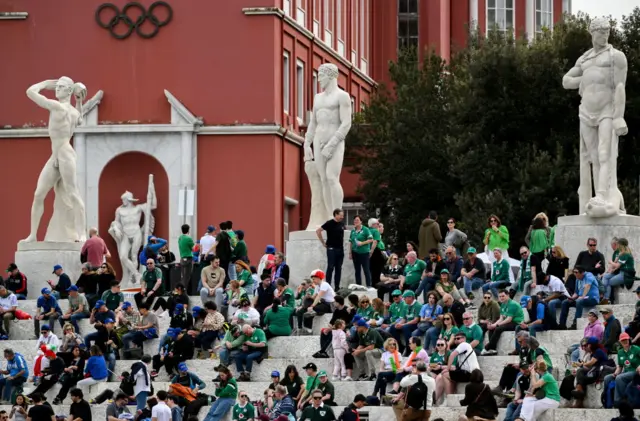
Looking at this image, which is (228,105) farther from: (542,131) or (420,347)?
(420,347)

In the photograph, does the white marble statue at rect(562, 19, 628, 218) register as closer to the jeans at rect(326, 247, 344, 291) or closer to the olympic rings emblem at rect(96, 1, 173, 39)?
the jeans at rect(326, 247, 344, 291)

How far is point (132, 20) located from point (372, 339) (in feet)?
73.8

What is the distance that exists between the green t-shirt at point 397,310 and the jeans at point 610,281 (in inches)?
134

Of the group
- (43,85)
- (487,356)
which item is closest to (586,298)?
(487,356)

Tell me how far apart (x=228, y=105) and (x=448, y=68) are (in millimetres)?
8159

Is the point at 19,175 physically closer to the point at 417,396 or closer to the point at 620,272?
the point at 620,272

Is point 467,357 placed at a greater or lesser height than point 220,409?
greater

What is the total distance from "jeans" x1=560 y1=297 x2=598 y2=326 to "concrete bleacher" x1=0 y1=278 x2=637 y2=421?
18cm

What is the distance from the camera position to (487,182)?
53.8 meters

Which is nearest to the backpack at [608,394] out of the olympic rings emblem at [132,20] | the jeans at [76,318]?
the jeans at [76,318]

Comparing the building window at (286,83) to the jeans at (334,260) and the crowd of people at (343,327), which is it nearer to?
the crowd of people at (343,327)

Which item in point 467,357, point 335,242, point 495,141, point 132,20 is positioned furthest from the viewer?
point 132,20

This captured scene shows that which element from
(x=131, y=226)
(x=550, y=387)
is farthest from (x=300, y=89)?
(x=550, y=387)

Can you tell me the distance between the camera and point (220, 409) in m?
34.5
